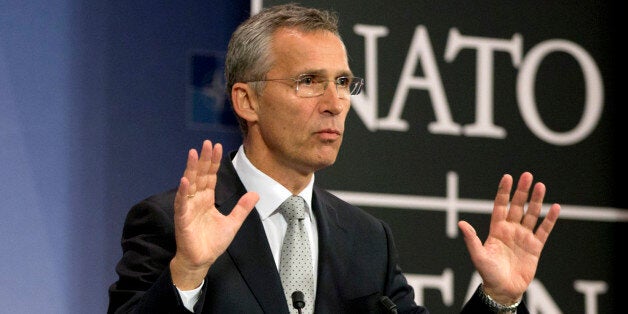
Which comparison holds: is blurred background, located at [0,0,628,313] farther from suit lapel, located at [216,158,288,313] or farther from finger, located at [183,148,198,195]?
finger, located at [183,148,198,195]

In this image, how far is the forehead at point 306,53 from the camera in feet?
9.46

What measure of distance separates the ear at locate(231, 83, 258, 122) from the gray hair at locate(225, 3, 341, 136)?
0.02 m

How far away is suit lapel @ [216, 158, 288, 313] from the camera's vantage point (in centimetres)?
259

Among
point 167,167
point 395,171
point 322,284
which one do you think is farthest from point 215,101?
point 322,284

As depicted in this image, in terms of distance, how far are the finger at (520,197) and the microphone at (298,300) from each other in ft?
2.01

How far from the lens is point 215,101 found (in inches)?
158

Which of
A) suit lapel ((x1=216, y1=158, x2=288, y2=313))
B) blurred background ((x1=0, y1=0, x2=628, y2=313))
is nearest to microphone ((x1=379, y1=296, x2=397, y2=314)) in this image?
suit lapel ((x1=216, y1=158, x2=288, y2=313))

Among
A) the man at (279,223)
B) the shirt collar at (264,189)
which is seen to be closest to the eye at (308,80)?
the man at (279,223)

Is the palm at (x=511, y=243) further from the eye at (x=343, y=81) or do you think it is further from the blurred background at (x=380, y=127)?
the blurred background at (x=380, y=127)

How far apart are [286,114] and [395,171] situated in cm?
130

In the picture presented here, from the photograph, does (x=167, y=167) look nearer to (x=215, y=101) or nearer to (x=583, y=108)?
(x=215, y=101)

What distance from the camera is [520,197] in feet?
8.77

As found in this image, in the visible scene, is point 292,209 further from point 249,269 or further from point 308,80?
point 308,80

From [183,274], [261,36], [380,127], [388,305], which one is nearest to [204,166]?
[183,274]
